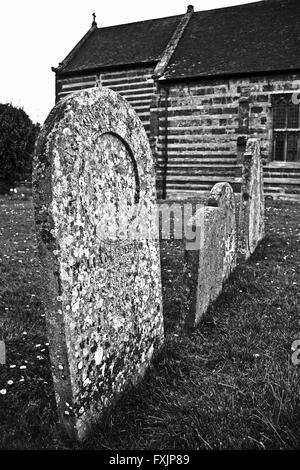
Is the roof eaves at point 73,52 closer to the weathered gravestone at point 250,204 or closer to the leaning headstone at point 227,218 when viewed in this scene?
the weathered gravestone at point 250,204

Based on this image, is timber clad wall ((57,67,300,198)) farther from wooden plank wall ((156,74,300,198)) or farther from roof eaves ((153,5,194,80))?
roof eaves ((153,5,194,80))

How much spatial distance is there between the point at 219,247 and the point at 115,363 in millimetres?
2372

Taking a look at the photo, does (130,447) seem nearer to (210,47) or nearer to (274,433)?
(274,433)

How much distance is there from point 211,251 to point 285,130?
11.2m

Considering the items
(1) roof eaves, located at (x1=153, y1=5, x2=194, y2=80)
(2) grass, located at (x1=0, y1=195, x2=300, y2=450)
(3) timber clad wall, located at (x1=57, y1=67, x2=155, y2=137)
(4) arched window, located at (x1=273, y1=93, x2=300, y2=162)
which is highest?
(1) roof eaves, located at (x1=153, y1=5, x2=194, y2=80)

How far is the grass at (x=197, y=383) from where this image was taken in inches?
88.5

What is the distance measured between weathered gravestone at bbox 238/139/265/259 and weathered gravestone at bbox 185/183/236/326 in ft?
2.07

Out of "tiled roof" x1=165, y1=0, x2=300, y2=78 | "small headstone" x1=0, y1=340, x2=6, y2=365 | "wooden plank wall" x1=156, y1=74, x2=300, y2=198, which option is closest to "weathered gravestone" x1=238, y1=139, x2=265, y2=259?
"small headstone" x1=0, y1=340, x2=6, y2=365

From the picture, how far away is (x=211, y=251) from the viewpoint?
14.1 feet

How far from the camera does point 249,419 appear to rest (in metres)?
2.32

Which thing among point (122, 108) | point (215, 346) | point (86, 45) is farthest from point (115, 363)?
point (86, 45)

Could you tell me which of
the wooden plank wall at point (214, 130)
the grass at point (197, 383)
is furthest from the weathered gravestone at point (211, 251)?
the wooden plank wall at point (214, 130)

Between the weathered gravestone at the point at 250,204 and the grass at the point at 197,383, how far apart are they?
3.38 ft

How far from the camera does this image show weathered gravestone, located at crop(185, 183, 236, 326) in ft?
12.7
